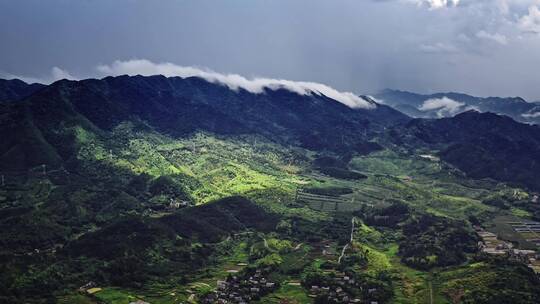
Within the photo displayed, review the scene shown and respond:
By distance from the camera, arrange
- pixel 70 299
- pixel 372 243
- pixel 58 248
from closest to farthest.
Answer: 1. pixel 70 299
2. pixel 58 248
3. pixel 372 243

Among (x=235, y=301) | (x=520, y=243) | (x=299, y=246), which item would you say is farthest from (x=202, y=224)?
(x=520, y=243)

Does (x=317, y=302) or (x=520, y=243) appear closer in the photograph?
(x=317, y=302)

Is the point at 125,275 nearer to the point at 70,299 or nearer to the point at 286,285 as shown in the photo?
the point at 70,299

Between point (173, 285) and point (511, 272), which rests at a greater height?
point (511, 272)

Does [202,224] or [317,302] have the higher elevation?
[202,224]

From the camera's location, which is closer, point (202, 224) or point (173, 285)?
point (173, 285)

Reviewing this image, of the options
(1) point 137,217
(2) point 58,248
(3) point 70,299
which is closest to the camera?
(3) point 70,299

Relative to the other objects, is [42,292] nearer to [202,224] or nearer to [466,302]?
[202,224]

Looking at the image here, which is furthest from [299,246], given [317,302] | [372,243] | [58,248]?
[58,248]

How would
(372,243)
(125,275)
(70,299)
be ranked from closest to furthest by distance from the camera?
(70,299) < (125,275) < (372,243)
